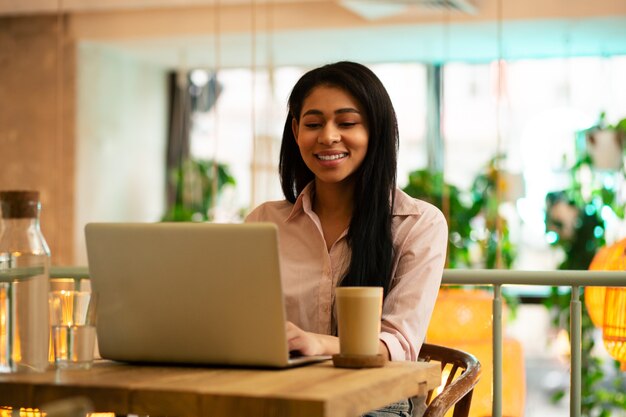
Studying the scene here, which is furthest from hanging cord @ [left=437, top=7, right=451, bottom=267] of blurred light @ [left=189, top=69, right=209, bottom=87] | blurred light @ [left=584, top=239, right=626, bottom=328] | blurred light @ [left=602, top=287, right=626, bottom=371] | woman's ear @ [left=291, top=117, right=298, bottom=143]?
woman's ear @ [left=291, top=117, right=298, bottom=143]

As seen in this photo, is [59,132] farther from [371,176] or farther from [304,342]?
[304,342]

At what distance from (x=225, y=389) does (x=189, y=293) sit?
275 millimetres

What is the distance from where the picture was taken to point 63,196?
7.11 m

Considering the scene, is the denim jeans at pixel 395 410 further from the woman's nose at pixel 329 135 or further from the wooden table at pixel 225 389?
the woman's nose at pixel 329 135

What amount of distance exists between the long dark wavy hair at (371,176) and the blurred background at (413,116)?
3966 millimetres

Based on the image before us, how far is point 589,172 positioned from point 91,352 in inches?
230

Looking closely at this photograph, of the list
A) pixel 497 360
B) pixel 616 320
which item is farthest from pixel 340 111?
pixel 616 320

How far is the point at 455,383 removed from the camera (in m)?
1.86

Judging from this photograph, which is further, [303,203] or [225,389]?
[303,203]

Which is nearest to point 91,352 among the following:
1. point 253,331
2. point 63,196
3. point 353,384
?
point 253,331

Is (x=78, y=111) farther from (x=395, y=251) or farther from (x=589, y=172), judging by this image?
(x=395, y=251)

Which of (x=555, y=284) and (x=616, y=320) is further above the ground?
(x=555, y=284)

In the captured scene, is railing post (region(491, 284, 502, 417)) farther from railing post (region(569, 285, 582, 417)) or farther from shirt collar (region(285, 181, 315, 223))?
shirt collar (region(285, 181, 315, 223))

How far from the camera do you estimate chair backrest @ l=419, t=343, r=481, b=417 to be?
5.88 feet
